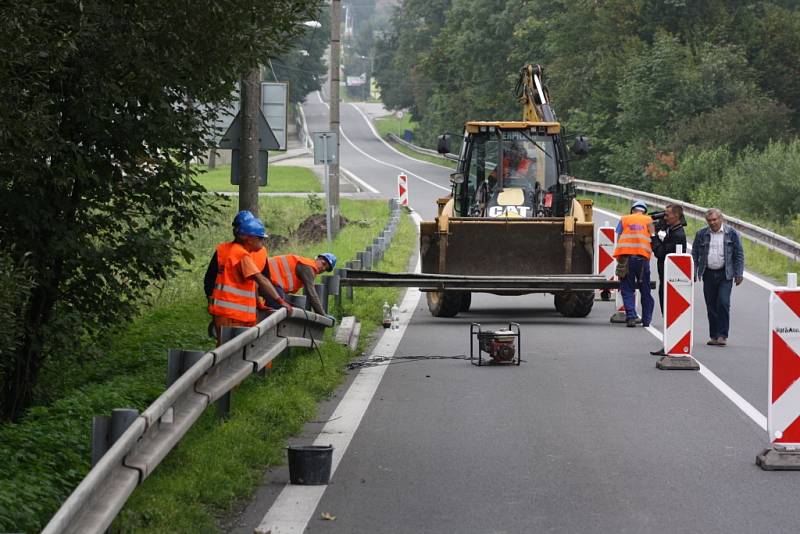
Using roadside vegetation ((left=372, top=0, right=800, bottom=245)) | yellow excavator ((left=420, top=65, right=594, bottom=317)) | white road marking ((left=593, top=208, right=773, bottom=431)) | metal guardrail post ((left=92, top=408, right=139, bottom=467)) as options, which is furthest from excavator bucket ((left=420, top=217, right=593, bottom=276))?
roadside vegetation ((left=372, top=0, right=800, bottom=245))

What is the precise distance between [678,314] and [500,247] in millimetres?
6073

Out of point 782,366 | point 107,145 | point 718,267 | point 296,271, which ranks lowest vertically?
point 782,366

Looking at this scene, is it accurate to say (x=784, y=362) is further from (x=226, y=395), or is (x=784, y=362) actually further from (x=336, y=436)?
(x=226, y=395)

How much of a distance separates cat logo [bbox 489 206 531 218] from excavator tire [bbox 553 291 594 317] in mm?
1628

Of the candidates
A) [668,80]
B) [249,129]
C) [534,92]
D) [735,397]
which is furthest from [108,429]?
[668,80]

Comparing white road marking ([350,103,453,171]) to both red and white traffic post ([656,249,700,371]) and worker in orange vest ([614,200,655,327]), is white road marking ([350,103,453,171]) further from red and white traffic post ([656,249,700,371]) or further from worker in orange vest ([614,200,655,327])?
red and white traffic post ([656,249,700,371])

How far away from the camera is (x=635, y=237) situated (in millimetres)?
18703

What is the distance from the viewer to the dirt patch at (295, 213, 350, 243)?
37.8 meters

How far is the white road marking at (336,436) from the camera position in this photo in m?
7.61

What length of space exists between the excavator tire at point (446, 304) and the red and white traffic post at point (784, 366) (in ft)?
33.2

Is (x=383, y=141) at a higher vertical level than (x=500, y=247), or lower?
higher

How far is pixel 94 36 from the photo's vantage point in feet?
34.2

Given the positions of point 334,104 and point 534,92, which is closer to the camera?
point 534,92

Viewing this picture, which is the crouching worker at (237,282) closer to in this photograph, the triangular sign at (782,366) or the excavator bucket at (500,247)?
the triangular sign at (782,366)
